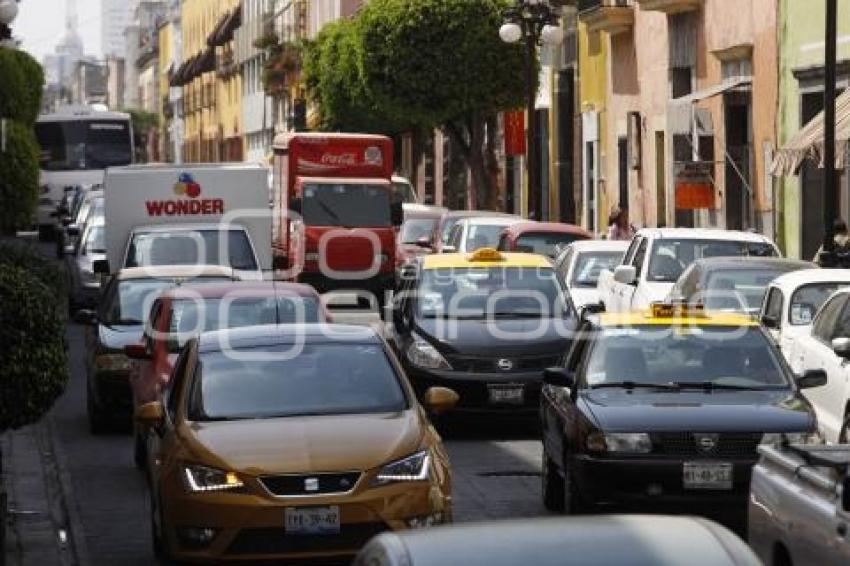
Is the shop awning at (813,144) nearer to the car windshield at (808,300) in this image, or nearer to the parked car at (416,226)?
the parked car at (416,226)

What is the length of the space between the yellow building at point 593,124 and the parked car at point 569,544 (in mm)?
46920

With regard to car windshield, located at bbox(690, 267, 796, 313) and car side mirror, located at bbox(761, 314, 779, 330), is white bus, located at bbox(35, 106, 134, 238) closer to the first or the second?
car windshield, located at bbox(690, 267, 796, 313)

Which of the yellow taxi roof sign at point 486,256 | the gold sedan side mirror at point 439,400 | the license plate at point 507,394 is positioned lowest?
the license plate at point 507,394

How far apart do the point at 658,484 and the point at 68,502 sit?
4.99 m

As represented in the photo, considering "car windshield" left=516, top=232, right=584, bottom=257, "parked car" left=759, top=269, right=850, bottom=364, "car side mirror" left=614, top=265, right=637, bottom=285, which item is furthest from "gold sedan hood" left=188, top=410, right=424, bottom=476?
"car windshield" left=516, top=232, right=584, bottom=257

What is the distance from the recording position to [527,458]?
20.2 metres

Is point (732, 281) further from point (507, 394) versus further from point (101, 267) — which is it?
point (101, 267)

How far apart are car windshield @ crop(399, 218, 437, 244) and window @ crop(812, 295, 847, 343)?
91.1 feet

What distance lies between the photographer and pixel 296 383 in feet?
48.4

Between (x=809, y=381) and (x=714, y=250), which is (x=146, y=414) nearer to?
(x=809, y=381)

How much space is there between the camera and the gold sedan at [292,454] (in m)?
13.2

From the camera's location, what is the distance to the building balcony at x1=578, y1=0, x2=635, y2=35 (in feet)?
169

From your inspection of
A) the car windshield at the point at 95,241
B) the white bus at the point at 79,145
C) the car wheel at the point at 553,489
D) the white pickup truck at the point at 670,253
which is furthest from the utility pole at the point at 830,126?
the white bus at the point at 79,145

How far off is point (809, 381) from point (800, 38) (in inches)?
938
